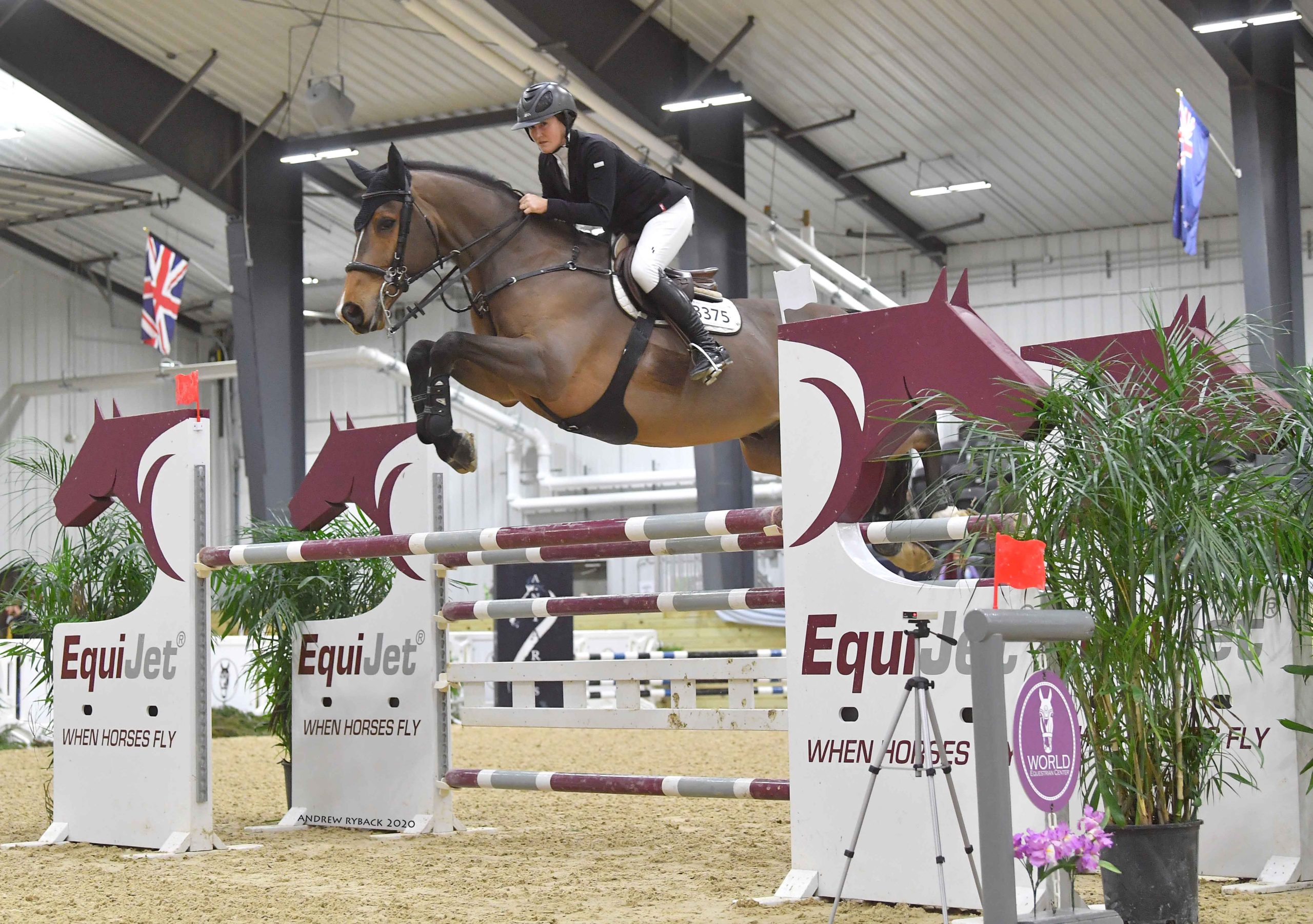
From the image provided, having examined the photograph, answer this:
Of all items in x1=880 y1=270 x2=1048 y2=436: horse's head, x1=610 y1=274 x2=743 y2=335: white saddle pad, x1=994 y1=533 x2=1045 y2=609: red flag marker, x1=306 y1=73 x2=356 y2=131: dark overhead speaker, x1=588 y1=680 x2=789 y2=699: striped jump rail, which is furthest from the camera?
x1=306 y1=73 x2=356 y2=131: dark overhead speaker

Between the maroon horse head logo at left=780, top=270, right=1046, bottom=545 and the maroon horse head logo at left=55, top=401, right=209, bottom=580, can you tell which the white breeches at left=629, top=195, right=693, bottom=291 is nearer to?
the maroon horse head logo at left=780, top=270, right=1046, bottom=545

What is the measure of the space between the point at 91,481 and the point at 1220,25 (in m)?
7.68

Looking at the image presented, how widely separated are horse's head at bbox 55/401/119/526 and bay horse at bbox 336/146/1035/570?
1085 millimetres

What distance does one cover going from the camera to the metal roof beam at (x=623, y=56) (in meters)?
9.89

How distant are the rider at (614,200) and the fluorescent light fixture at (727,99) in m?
6.80

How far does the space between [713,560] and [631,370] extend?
8.21m

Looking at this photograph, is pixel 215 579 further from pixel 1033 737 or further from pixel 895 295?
pixel 895 295

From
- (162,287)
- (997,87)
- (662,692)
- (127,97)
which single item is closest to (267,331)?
(162,287)

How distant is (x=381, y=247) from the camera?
4.04m

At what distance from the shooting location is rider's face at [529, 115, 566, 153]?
4078mm

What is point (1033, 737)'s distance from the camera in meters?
2.11

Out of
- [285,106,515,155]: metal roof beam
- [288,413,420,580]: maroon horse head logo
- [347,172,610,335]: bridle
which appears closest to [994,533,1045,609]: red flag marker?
[347,172,610,335]: bridle

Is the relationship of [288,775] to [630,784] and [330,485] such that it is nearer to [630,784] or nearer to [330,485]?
[330,485]

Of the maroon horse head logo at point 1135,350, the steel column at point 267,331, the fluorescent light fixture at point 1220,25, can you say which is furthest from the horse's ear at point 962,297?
the steel column at point 267,331
